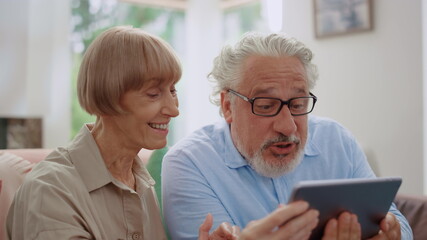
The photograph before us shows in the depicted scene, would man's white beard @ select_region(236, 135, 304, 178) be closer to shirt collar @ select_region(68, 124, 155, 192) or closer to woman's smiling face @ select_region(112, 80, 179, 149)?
woman's smiling face @ select_region(112, 80, 179, 149)

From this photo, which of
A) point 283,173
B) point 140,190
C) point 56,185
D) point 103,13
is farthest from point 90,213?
point 103,13

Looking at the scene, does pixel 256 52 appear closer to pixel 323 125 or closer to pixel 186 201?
pixel 323 125

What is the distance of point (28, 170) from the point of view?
157 centimetres

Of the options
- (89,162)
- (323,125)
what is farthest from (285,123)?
(89,162)

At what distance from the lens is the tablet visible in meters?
0.96

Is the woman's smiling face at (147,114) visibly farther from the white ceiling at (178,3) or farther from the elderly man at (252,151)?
the white ceiling at (178,3)

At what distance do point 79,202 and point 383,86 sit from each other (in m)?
2.34

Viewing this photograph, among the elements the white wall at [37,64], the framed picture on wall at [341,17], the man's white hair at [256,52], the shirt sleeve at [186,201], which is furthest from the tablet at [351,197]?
the white wall at [37,64]

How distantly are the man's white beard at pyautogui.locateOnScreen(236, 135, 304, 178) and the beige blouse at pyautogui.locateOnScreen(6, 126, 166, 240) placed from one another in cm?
35

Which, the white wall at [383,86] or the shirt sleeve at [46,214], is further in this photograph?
the white wall at [383,86]

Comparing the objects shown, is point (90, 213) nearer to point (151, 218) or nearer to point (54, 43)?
point (151, 218)

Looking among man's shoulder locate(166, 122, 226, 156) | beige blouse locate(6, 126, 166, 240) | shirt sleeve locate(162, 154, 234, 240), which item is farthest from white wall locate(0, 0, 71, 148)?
beige blouse locate(6, 126, 166, 240)

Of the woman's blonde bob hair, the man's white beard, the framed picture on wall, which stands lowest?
the man's white beard

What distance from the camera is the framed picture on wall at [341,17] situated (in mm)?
3146
